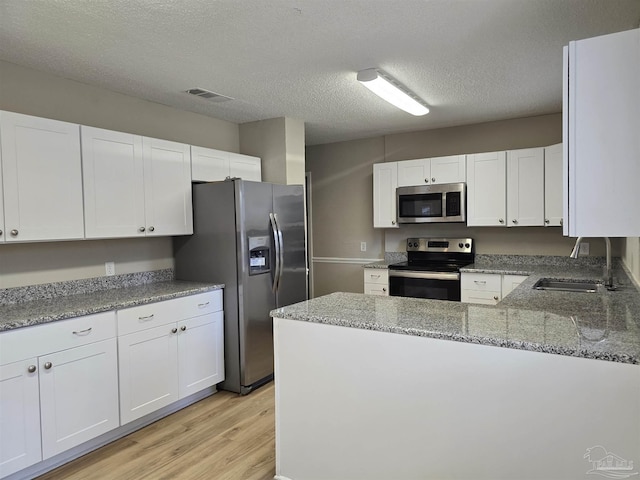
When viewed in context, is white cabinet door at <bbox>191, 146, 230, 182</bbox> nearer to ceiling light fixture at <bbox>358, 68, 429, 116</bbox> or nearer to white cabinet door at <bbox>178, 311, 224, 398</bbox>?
white cabinet door at <bbox>178, 311, 224, 398</bbox>

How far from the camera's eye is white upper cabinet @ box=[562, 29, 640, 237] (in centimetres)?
141

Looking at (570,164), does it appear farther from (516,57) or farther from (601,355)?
(516,57)

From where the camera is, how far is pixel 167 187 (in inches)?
131

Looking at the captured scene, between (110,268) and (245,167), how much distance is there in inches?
58.9

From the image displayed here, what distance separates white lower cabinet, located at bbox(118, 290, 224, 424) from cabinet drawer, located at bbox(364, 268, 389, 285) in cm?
183

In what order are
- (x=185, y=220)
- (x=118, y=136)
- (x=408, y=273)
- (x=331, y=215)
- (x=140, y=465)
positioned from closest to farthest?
(x=140, y=465), (x=118, y=136), (x=185, y=220), (x=408, y=273), (x=331, y=215)

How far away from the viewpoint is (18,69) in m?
2.73

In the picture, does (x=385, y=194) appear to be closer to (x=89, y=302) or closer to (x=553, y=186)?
(x=553, y=186)

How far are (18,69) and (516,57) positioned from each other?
10.4 ft

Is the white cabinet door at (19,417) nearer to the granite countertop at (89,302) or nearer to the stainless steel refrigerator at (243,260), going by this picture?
the granite countertop at (89,302)

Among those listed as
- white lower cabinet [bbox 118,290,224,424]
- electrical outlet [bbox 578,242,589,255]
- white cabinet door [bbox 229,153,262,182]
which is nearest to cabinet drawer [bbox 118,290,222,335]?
white lower cabinet [bbox 118,290,224,424]

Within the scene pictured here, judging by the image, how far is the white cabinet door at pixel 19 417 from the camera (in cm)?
211

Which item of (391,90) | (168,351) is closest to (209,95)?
(391,90)

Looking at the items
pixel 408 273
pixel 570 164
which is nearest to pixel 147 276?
pixel 408 273
